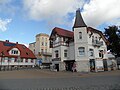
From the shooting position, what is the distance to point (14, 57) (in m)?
51.0

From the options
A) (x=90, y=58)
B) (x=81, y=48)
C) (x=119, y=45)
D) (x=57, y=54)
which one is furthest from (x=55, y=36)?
(x=119, y=45)

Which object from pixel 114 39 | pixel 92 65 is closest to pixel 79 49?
pixel 92 65

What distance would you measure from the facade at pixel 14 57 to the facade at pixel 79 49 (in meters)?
17.4

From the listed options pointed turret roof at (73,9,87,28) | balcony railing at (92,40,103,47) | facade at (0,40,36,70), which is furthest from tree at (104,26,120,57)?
facade at (0,40,36,70)

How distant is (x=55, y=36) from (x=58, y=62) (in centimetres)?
621

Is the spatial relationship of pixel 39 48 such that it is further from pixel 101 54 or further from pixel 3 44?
pixel 101 54

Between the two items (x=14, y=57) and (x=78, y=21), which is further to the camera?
(x=14, y=57)

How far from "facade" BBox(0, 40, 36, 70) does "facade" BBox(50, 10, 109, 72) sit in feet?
57.1

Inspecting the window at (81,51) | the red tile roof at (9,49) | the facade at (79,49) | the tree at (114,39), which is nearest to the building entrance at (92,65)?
the facade at (79,49)

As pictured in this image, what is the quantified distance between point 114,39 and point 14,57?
3103 centimetres

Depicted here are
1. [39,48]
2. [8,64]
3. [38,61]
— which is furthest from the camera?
[39,48]

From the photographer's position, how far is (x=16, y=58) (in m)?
51.5

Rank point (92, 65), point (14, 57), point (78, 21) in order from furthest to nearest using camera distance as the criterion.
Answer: point (14, 57), point (78, 21), point (92, 65)

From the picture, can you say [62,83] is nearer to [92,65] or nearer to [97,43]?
[92,65]
